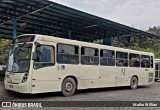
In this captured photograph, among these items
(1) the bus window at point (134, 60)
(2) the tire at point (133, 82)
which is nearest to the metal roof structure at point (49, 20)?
(1) the bus window at point (134, 60)

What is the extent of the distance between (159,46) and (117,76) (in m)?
43.9

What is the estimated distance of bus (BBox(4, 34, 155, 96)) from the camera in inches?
384

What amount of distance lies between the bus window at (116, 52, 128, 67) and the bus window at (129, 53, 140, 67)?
47cm

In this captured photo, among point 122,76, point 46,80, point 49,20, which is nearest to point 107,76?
point 122,76

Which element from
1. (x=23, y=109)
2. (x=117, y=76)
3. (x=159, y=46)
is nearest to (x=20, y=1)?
(x=117, y=76)

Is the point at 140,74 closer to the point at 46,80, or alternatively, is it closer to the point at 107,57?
the point at 107,57

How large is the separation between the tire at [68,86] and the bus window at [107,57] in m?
2.54

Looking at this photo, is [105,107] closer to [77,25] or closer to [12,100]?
[12,100]

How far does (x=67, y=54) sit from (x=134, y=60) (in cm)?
610

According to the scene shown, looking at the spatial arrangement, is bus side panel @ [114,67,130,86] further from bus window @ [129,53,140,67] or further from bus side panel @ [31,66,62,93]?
bus side panel @ [31,66,62,93]

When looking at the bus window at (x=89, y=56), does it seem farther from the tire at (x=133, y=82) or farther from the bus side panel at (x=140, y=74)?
the tire at (x=133, y=82)

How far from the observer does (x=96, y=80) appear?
1270 cm

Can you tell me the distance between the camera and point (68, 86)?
11.1 metres

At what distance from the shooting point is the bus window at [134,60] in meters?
15.4
